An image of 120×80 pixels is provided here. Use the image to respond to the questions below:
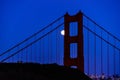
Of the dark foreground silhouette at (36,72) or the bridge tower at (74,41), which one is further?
the bridge tower at (74,41)

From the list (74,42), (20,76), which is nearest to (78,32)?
(74,42)

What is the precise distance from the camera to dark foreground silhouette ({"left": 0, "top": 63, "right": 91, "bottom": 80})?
1014cm

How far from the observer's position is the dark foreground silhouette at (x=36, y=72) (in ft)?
33.3

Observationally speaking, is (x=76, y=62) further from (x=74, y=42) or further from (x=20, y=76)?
(x=20, y=76)

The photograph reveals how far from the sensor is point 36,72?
11.5 metres

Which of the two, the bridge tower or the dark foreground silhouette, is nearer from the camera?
the dark foreground silhouette

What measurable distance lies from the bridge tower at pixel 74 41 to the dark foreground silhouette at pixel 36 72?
222 cm

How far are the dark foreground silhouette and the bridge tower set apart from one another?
2.22 meters

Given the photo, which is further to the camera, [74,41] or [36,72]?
[74,41]

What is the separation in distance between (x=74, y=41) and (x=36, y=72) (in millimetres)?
4825

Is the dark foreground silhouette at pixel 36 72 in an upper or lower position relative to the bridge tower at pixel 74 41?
lower

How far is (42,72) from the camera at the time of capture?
38.4 feet

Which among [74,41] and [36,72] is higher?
[74,41]

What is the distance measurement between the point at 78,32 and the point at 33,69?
4651mm
